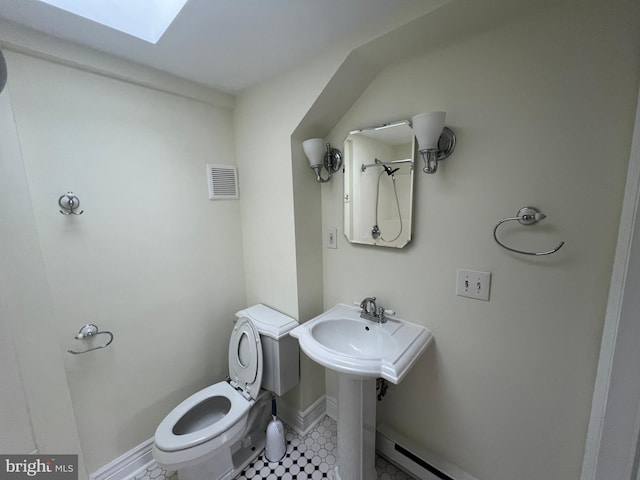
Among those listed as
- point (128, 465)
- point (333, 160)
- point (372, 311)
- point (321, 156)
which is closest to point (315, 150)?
point (321, 156)

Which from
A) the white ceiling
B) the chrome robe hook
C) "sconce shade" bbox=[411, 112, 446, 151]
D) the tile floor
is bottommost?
the tile floor

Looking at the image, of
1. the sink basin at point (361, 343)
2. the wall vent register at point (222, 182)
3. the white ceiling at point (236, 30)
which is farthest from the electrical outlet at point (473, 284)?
the wall vent register at point (222, 182)

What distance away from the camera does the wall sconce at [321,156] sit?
4.42 ft

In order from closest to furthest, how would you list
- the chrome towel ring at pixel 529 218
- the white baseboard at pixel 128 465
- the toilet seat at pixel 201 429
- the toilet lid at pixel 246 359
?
1. the chrome towel ring at pixel 529 218
2. the toilet seat at pixel 201 429
3. the white baseboard at pixel 128 465
4. the toilet lid at pixel 246 359

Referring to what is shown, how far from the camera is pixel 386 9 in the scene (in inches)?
36.6

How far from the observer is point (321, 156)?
1.38 metres

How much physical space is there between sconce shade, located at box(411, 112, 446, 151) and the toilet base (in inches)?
62.9

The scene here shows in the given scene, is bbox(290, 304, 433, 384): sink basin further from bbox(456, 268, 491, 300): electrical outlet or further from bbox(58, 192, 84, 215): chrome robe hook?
bbox(58, 192, 84, 215): chrome robe hook

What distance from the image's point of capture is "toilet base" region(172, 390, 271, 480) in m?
1.22

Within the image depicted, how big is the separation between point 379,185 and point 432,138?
37 centimetres

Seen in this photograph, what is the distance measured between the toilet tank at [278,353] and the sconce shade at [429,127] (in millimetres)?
1171

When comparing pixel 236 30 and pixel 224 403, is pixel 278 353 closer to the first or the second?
pixel 224 403

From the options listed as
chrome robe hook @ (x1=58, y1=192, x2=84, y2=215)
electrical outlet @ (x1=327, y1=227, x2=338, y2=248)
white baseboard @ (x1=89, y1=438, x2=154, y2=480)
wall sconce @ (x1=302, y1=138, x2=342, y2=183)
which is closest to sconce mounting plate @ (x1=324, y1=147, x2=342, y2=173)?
wall sconce @ (x1=302, y1=138, x2=342, y2=183)

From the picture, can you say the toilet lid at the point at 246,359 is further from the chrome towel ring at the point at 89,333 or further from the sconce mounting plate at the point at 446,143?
the sconce mounting plate at the point at 446,143
